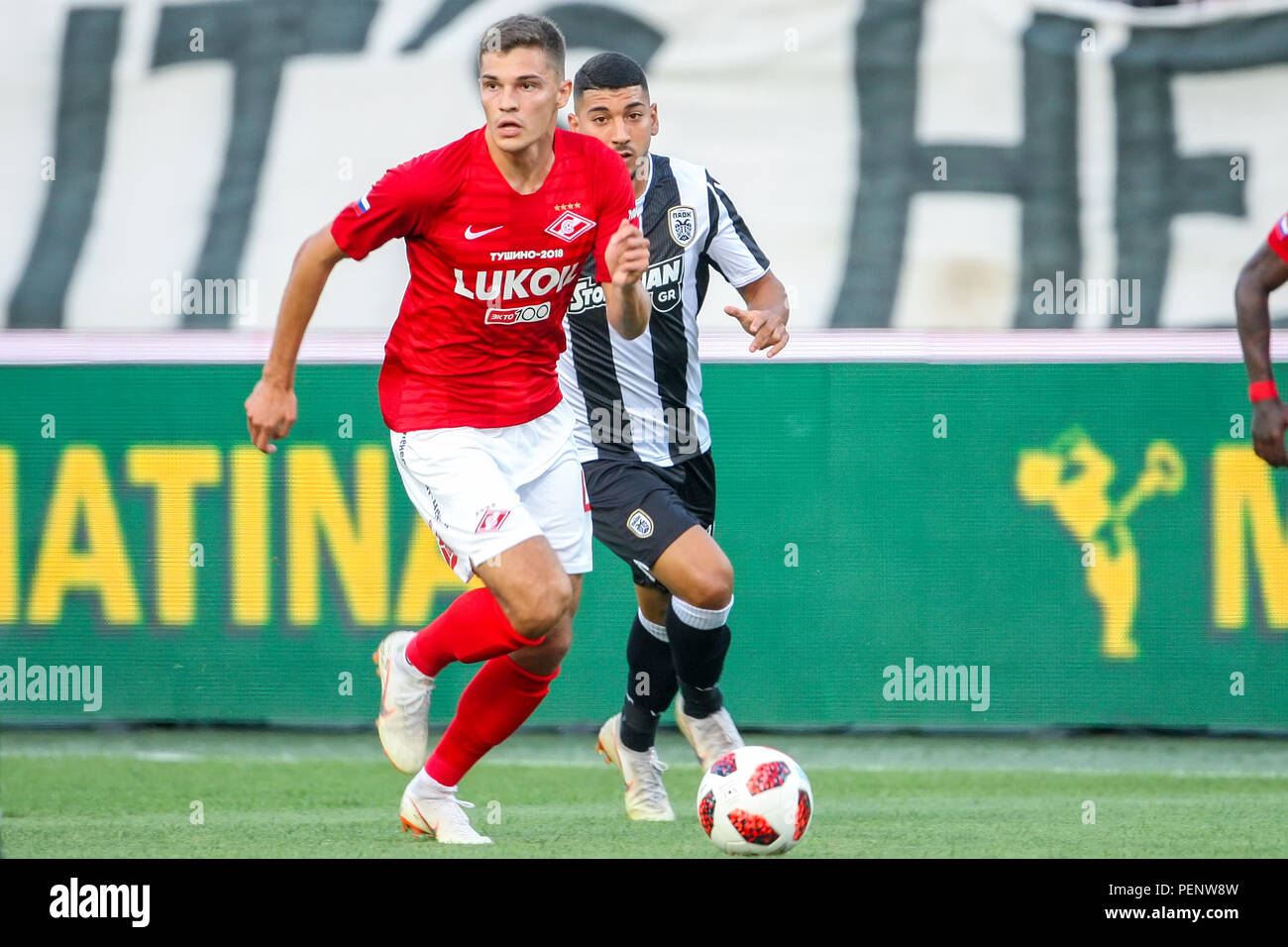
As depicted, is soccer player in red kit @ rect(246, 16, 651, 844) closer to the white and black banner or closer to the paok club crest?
the paok club crest

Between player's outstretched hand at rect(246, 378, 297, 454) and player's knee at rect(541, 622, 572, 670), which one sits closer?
player's outstretched hand at rect(246, 378, 297, 454)

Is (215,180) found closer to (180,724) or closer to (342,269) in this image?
(342,269)

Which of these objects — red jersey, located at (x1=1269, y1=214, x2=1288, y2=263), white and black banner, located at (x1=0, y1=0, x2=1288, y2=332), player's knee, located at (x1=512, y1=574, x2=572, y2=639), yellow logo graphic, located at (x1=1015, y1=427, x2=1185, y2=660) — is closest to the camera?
red jersey, located at (x1=1269, y1=214, x2=1288, y2=263)

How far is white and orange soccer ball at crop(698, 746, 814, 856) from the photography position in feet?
16.1

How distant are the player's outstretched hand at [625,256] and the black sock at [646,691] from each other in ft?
5.90

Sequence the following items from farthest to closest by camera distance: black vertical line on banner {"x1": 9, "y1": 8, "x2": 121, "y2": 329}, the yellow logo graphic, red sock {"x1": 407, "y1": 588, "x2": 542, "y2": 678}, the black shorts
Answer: black vertical line on banner {"x1": 9, "y1": 8, "x2": 121, "y2": 329} → the yellow logo graphic → the black shorts → red sock {"x1": 407, "y1": 588, "x2": 542, "y2": 678}

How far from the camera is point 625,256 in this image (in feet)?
15.8

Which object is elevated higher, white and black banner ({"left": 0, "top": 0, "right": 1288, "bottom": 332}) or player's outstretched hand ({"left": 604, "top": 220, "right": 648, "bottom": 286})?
white and black banner ({"left": 0, "top": 0, "right": 1288, "bottom": 332})

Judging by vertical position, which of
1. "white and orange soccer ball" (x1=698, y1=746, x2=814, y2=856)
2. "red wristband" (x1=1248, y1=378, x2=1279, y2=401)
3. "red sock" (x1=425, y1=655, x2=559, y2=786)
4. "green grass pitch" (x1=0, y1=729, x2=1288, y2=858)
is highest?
"red wristband" (x1=1248, y1=378, x2=1279, y2=401)

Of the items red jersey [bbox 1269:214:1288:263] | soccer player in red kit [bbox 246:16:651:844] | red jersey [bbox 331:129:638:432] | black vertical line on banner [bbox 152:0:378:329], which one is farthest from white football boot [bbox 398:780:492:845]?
black vertical line on banner [bbox 152:0:378:329]

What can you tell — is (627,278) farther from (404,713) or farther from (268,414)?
(404,713)

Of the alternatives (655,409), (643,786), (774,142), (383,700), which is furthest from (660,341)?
(774,142)

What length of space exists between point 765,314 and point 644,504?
2.48 ft

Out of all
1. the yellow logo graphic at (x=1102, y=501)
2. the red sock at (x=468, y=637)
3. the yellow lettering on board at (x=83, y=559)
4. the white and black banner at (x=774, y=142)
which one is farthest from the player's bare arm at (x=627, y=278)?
the yellow lettering on board at (x=83, y=559)
